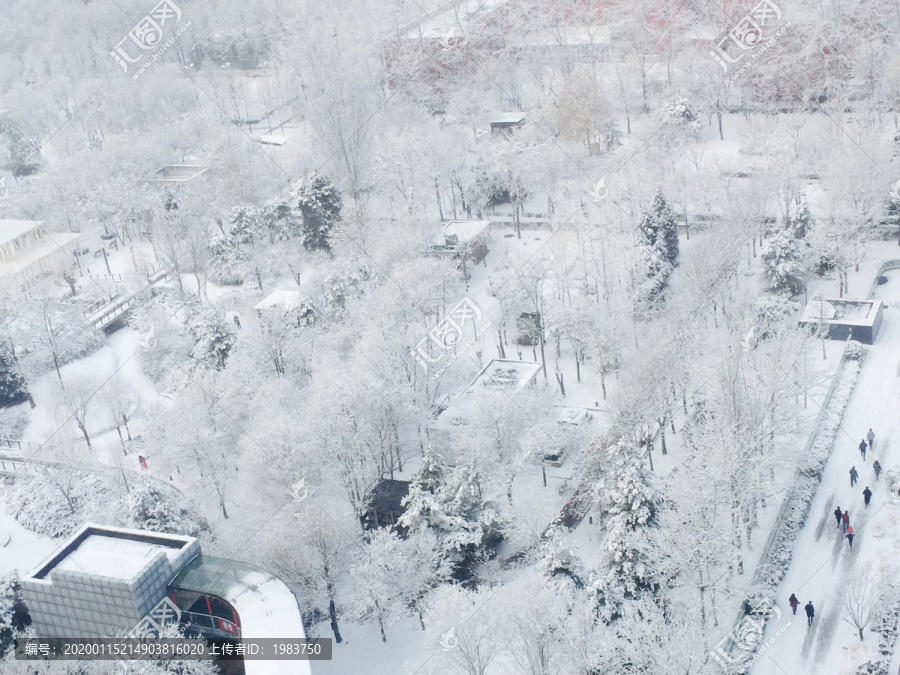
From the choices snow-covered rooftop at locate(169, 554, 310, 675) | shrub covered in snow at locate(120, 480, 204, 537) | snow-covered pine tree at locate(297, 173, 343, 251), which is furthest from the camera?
snow-covered pine tree at locate(297, 173, 343, 251)

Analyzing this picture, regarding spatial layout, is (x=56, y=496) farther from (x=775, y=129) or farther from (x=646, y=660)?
(x=775, y=129)

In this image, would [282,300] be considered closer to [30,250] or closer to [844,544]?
[30,250]

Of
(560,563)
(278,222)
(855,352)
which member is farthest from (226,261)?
(855,352)

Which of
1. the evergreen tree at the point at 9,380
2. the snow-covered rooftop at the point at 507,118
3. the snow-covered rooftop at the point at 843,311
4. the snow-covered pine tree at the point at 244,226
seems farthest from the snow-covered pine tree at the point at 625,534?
the snow-covered rooftop at the point at 507,118

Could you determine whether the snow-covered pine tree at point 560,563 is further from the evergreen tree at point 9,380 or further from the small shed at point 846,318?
the evergreen tree at point 9,380

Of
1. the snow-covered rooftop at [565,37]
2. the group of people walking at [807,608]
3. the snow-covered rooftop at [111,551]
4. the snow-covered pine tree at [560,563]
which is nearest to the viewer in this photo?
the group of people walking at [807,608]

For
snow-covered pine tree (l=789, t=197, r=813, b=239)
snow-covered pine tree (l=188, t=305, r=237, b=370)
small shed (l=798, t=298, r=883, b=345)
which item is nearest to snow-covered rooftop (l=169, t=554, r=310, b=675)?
snow-covered pine tree (l=188, t=305, r=237, b=370)

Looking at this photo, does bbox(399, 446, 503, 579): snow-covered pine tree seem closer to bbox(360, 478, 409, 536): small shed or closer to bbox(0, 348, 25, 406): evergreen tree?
bbox(360, 478, 409, 536): small shed
